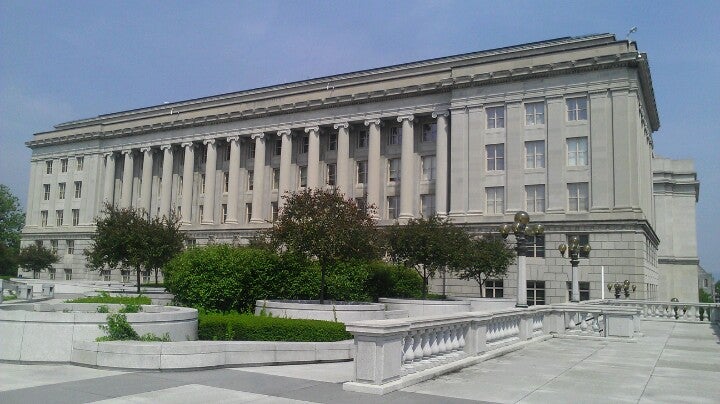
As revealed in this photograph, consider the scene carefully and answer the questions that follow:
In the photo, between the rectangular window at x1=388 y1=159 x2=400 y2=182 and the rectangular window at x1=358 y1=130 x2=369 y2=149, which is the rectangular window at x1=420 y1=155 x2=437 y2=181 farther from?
the rectangular window at x1=358 y1=130 x2=369 y2=149

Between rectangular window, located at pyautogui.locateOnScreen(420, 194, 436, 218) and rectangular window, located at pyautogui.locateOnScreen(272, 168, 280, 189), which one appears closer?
rectangular window, located at pyautogui.locateOnScreen(420, 194, 436, 218)

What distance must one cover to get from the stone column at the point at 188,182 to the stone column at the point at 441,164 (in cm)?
3133

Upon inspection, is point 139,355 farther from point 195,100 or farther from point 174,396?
point 195,100

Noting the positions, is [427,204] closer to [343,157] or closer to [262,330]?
[343,157]

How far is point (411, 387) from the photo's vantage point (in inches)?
427

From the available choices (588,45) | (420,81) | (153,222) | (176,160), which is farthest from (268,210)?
(588,45)

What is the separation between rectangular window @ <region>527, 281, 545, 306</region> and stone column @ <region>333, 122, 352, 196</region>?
21.2 meters

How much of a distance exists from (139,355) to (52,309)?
679cm

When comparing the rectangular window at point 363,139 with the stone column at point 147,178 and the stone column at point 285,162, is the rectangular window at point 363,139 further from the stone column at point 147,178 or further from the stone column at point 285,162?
the stone column at point 147,178

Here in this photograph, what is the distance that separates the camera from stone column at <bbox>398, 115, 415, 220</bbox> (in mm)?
57188

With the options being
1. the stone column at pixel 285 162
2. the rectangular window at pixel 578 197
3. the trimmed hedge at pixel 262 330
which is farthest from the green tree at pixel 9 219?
the trimmed hedge at pixel 262 330

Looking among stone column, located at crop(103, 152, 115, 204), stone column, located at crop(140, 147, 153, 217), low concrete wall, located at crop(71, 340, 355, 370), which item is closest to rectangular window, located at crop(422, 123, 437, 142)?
stone column, located at crop(140, 147, 153, 217)

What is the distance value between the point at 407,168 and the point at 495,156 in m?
9.08

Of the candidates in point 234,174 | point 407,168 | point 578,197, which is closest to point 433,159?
point 407,168
